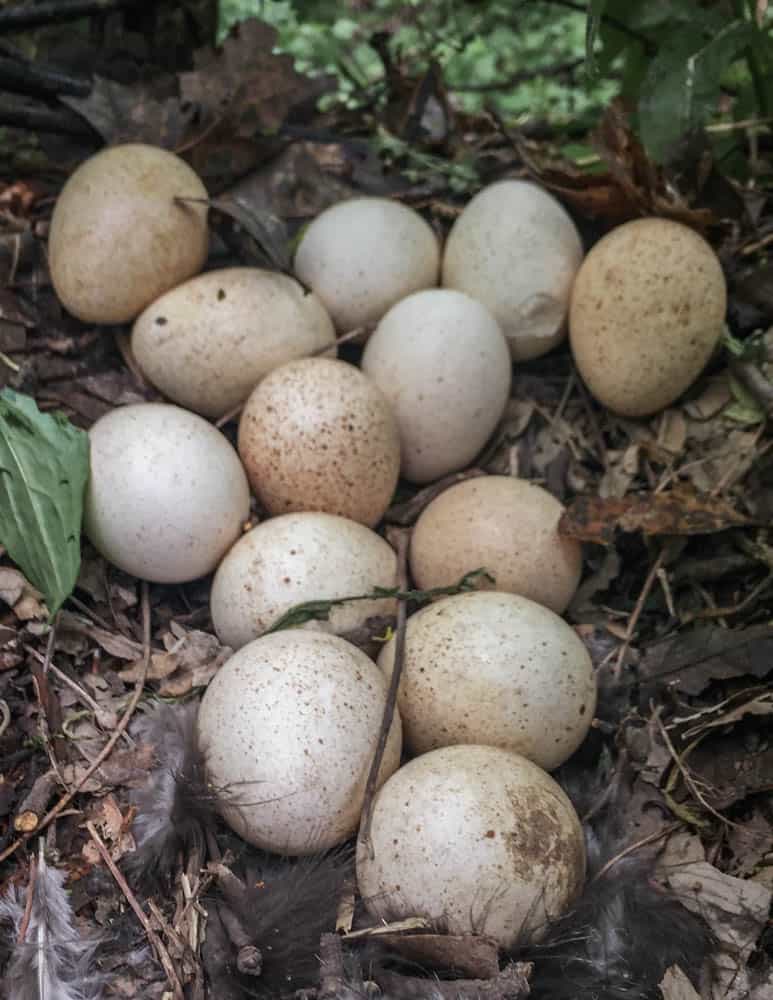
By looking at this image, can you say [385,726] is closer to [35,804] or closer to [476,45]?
[35,804]

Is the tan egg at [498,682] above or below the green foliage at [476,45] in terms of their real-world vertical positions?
below

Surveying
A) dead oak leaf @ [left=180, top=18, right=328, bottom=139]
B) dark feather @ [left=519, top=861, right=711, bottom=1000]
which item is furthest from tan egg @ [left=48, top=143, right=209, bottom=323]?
dark feather @ [left=519, top=861, right=711, bottom=1000]

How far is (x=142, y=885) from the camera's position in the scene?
1522 mm

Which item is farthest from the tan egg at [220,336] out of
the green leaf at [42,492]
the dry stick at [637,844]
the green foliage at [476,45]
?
the green foliage at [476,45]

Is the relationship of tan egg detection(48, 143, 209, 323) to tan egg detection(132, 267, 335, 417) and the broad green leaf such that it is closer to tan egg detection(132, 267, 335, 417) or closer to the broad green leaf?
tan egg detection(132, 267, 335, 417)

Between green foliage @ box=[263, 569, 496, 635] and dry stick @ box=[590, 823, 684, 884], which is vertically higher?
green foliage @ box=[263, 569, 496, 635]

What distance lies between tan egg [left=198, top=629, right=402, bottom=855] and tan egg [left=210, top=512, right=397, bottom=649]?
190 mm

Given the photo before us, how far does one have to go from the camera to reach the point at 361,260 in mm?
2289

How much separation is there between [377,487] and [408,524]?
0.66 ft

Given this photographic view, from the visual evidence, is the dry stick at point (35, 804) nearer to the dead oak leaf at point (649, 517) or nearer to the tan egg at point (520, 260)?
the dead oak leaf at point (649, 517)

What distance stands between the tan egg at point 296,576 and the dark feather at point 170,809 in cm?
28

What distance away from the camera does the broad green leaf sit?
2252 millimetres

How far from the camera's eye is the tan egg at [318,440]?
6.56 feet

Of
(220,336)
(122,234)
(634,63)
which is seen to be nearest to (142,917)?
(220,336)
